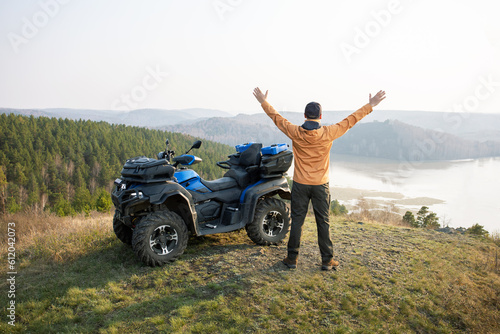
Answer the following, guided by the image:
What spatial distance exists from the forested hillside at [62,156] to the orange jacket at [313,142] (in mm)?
54602

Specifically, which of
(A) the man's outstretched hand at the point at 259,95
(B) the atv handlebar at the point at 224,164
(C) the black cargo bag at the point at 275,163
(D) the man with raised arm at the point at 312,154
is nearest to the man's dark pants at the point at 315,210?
(D) the man with raised arm at the point at 312,154

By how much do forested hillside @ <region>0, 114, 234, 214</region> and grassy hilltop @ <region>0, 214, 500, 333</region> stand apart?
5254cm

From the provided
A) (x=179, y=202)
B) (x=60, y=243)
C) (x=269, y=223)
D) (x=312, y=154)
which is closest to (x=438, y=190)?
(x=269, y=223)

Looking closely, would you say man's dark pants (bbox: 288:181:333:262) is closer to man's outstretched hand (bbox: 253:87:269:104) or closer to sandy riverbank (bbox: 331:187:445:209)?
man's outstretched hand (bbox: 253:87:269:104)

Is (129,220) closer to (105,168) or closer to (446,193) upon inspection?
(105,168)

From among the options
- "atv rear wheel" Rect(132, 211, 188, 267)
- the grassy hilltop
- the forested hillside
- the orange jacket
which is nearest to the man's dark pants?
the orange jacket

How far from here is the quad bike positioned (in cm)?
470

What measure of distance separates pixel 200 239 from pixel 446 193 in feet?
299

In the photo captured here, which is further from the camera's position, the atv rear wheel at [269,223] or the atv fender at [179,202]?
the atv rear wheel at [269,223]

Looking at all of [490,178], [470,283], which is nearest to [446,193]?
[490,178]

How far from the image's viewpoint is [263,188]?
5.68 meters

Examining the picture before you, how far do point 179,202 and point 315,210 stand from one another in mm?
2186

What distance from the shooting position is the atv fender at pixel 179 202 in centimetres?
478

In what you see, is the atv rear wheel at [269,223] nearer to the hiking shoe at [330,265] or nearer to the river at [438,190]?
the hiking shoe at [330,265]
